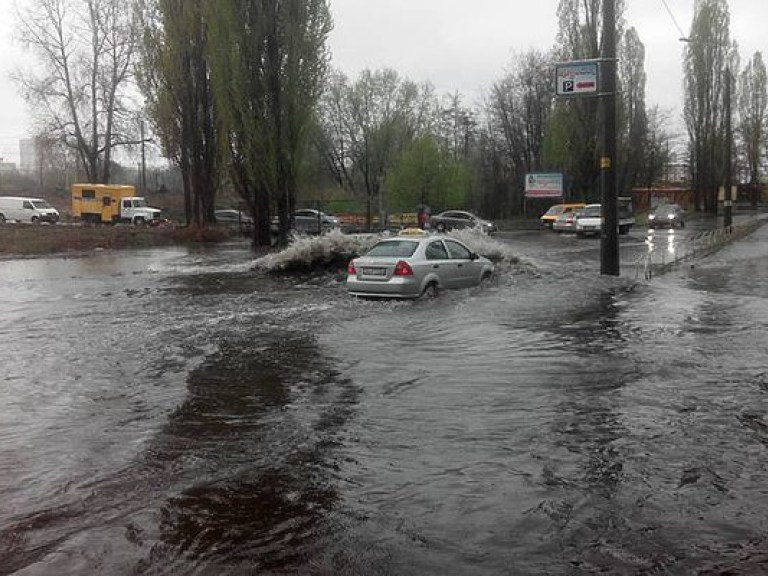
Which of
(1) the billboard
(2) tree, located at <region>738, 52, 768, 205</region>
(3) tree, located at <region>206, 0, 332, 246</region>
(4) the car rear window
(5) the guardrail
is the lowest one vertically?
(5) the guardrail

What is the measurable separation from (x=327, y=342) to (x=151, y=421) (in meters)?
4.29

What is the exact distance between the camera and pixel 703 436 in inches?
246

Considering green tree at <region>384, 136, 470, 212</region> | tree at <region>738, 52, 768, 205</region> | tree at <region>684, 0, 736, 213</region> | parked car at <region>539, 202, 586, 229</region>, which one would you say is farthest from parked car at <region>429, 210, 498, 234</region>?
tree at <region>738, 52, 768, 205</region>

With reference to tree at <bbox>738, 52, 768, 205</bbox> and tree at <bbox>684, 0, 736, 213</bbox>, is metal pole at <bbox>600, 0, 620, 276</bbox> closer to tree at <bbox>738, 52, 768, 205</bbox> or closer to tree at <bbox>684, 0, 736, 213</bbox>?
tree at <bbox>684, 0, 736, 213</bbox>

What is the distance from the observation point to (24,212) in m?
50.7

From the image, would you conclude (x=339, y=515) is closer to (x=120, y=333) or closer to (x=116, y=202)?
(x=120, y=333)

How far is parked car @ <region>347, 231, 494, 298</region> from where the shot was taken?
1505 cm

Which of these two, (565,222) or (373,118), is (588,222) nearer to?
(565,222)

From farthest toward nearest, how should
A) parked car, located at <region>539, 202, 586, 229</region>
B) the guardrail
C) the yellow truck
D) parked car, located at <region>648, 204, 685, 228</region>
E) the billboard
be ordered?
the billboard < the yellow truck < parked car, located at <region>539, 202, 586, 229</region> < parked car, located at <region>648, 204, 685, 228</region> < the guardrail

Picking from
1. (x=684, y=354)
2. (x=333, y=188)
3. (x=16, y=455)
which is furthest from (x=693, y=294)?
(x=333, y=188)

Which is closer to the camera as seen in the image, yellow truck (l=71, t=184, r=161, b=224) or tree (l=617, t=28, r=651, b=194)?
yellow truck (l=71, t=184, r=161, b=224)

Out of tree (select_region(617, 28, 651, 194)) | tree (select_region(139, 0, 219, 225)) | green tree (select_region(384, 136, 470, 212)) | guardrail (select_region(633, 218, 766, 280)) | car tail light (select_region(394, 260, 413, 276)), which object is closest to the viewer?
car tail light (select_region(394, 260, 413, 276))

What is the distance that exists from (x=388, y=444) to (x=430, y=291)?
30.9ft

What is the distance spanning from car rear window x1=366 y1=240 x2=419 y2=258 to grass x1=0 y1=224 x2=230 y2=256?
21.6m
